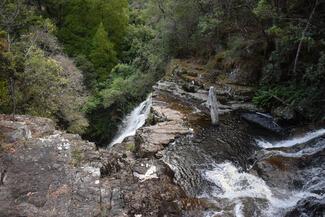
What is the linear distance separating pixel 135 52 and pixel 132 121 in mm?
8634

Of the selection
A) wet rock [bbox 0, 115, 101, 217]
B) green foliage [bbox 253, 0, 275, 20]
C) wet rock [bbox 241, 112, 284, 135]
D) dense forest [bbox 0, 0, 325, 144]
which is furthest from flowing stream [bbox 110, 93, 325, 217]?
green foliage [bbox 253, 0, 275, 20]

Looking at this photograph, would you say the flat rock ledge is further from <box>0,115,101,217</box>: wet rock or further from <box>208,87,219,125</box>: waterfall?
<box>0,115,101,217</box>: wet rock

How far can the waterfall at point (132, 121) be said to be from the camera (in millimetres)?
17420

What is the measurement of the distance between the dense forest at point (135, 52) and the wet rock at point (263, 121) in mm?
639

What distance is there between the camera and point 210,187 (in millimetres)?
9719

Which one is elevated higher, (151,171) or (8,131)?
(8,131)

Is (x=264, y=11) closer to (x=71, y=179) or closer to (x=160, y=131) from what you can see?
(x=160, y=131)

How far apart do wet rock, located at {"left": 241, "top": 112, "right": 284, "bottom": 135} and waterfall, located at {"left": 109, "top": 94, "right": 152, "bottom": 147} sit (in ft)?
16.9

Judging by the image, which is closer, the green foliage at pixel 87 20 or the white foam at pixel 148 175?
the white foam at pixel 148 175

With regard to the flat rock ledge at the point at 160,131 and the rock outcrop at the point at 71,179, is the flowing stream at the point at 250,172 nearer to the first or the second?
the flat rock ledge at the point at 160,131

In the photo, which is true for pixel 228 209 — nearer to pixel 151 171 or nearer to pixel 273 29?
pixel 151 171

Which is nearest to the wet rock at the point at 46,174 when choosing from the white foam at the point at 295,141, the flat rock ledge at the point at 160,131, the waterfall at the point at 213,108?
the flat rock ledge at the point at 160,131

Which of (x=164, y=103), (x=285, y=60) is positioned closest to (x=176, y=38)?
(x=164, y=103)

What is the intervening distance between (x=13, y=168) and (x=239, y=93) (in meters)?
10.2
